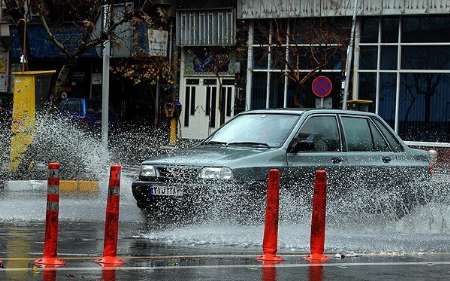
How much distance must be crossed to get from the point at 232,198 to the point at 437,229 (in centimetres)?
339

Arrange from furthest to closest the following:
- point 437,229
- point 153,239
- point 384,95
Answer: point 384,95
point 437,229
point 153,239

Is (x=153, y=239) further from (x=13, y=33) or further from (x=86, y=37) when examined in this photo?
(x=13, y=33)

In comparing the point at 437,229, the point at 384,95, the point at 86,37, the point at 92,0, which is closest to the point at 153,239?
the point at 437,229

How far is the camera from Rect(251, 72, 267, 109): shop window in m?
37.5

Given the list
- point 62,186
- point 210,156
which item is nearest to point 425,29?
point 62,186

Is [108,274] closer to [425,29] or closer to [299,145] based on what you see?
[299,145]

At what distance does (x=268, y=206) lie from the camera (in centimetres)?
930

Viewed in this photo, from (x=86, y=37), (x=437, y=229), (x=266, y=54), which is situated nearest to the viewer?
(x=437, y=229)

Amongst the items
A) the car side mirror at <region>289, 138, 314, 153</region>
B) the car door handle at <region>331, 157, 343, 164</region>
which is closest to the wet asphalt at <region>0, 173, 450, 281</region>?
the car door handle at <region>331, 157, 343, 164</region>

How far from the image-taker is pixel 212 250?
980 centimetres

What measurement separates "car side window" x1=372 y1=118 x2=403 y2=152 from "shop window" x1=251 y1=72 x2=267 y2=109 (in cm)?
2432

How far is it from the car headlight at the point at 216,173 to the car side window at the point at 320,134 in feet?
4.26

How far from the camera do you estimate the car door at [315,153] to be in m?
11.8

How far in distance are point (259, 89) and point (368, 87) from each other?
4.87 m
